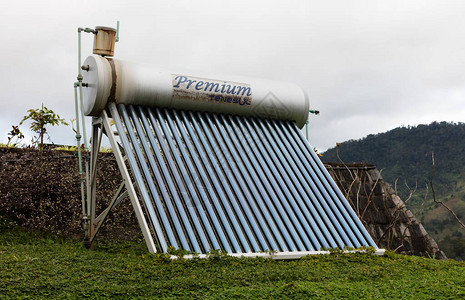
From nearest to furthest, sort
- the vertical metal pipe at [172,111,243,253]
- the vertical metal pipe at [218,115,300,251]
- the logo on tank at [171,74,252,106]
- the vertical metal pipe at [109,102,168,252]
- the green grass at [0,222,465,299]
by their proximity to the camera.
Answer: the green grass at [0,222,465,299] < the vertical metal pipe at [109,102,168,252] < the vertical metal pipe at [172,111,243,253] < the vertical metal pipe at [218,115,300,251] < the logo on tank at [171,74,252,106]

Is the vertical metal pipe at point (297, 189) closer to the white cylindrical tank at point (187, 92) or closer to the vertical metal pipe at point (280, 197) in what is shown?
the vertical metal pipe at point (280, 197)

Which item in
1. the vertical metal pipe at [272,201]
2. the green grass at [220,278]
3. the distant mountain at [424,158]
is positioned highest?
the distant mountain at [424,158]

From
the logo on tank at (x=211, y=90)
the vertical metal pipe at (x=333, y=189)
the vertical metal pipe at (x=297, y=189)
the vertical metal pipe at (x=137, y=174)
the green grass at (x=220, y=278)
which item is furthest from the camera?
the logo on tank at (x=211, y=90)

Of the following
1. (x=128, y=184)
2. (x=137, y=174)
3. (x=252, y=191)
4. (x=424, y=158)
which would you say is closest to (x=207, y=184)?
(x=252, y=191)

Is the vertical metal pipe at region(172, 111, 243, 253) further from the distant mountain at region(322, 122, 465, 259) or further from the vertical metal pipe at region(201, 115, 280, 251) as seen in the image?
the distant mountain at region(322, 122, 465, 259)

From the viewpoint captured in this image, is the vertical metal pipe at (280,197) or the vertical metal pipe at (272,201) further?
the vertical metal pipe at (280,197)

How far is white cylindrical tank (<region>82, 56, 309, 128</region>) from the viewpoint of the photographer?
329 inches

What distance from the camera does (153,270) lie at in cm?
613

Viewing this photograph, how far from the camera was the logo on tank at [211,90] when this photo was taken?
8844 millimetres

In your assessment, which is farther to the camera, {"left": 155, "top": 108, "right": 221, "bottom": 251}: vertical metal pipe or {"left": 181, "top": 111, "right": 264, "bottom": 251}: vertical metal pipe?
{"left": 181, "top": 111, "right": 264, "bottom": 251}: vertical metal pipe

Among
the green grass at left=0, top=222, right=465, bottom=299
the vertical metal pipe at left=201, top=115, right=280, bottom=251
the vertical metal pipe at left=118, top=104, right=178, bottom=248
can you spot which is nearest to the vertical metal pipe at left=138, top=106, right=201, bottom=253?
the vertical metal pipe at left=118, top=104, right=178, bottom=248

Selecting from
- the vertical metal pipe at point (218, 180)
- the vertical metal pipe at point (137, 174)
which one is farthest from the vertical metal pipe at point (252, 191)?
the vertical metal pipe at point (137, 174)

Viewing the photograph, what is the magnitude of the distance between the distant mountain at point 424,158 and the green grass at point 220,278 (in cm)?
3423

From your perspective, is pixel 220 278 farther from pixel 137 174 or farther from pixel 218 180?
pixel 218 180
